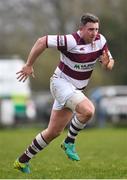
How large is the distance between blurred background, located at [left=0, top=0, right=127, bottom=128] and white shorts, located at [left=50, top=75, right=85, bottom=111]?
22.0 m

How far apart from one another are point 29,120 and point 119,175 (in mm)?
26210

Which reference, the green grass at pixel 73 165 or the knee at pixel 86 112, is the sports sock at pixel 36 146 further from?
the knee at pixel 86 112

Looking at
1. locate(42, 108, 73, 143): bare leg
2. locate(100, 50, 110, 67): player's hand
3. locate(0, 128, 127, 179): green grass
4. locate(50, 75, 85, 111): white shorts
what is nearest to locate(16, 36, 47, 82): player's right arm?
locate(50, 75, 85, 111): white shorts

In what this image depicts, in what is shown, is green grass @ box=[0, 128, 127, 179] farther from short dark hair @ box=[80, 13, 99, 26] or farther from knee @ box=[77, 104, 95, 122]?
short dark hair @ box=[80, 13, 99, 26]

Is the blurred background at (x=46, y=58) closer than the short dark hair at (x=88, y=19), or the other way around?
the short dark hair at (x=88, y=19)

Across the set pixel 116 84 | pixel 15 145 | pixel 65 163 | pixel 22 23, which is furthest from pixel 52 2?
pixel 65 163

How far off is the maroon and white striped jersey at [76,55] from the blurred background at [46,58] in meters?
22.1

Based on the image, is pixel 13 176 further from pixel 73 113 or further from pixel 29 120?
pixel 29 120

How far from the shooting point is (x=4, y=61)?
35.5m

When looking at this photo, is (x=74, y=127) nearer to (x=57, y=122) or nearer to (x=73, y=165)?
(x=57, y=122)

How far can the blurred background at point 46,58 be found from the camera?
34.7m

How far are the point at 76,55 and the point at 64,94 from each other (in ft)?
2.05

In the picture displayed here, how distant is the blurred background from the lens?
114 ft

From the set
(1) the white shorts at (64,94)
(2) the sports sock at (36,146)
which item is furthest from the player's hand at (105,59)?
(2) the sports sock at (36,146)
